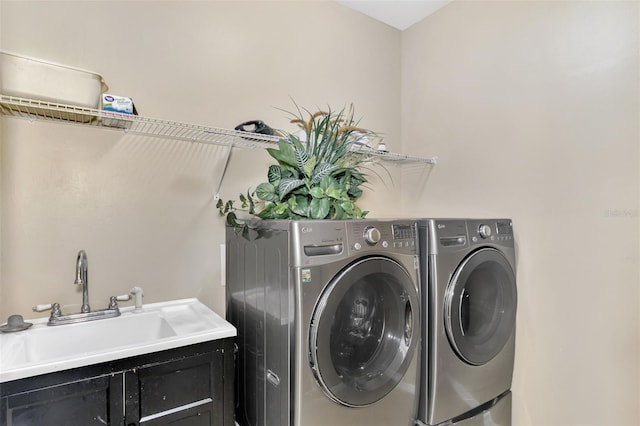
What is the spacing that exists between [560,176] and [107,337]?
7.61 feet

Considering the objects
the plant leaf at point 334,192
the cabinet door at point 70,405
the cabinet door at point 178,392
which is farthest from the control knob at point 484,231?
the cabinet door at point 70,405

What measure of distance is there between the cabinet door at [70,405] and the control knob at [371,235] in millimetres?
993

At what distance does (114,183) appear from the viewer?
5.37ft

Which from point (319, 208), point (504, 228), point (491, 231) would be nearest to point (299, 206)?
point (319, 208)

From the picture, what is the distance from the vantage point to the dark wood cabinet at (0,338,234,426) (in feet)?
3.42

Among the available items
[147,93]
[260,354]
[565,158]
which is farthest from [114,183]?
[565,158]

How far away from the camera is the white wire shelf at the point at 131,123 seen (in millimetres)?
1317

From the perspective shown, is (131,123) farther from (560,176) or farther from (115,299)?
(560,176)

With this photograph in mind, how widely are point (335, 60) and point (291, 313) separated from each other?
6.11 ft

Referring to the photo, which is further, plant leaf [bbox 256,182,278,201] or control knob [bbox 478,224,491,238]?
control knob [bbox 478,224,491,238]

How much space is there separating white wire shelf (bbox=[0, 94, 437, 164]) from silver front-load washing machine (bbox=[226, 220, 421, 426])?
1.75 ft

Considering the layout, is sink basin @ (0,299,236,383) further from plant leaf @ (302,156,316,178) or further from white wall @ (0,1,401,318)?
plant leaf @ (302,156,316,178)

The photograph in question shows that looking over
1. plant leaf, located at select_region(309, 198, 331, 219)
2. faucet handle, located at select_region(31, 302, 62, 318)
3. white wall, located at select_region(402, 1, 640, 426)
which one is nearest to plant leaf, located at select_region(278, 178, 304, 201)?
plant leaf, located at select_region(309, 198, 331, 219)

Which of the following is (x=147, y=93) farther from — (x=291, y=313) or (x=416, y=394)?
(x=416, y=394)
